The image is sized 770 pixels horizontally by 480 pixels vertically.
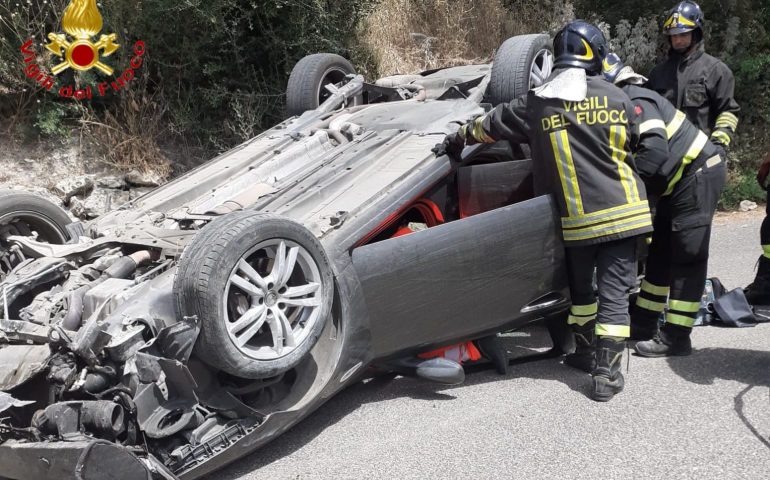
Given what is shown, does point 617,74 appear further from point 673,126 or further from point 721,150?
point 721,150

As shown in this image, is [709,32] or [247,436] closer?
[247,436]

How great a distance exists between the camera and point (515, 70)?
477 cm

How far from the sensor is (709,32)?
9070 millimetres

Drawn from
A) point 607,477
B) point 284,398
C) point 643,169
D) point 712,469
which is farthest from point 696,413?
point 284,398

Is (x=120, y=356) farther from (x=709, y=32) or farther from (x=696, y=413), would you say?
(x=709, y=32)

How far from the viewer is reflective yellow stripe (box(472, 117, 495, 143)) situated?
12.6 feet

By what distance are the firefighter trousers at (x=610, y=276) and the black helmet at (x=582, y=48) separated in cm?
95

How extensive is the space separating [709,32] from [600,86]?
6493 mm

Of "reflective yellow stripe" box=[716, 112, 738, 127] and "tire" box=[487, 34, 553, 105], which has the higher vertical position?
"tire" box=[487, 34, 553, 105]

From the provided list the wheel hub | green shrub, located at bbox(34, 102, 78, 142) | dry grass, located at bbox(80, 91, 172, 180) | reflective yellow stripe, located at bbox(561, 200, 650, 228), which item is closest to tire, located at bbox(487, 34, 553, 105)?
reflective yellow stripe, located at bbox(561, 200, 650, 228)

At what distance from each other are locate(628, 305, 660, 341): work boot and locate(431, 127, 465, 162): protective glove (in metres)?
1.51

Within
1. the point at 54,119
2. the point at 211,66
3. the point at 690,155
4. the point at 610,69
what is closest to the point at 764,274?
the point at 690,155

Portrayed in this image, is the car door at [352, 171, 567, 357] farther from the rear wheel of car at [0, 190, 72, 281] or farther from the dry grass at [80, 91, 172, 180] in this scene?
the dry grass at [80, 91, 172, 180]

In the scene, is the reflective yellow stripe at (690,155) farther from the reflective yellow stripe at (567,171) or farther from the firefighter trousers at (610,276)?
the reflective yellow stripe at (567,171)
